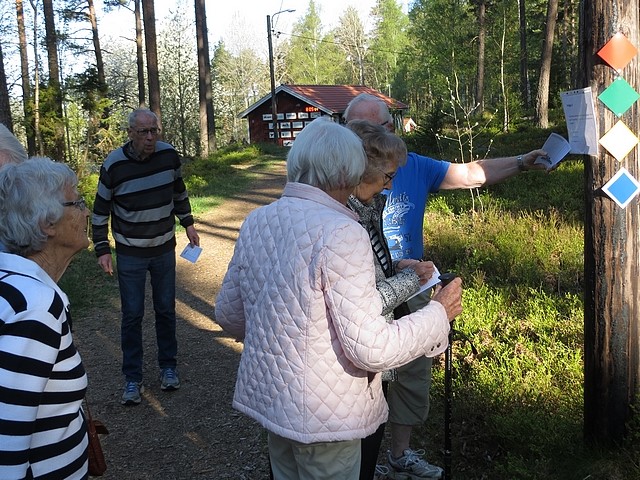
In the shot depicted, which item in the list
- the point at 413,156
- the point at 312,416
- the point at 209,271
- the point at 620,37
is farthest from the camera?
the point at 209,271

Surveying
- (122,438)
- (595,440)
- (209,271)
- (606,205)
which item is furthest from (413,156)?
(209,271)

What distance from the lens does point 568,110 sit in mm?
2857

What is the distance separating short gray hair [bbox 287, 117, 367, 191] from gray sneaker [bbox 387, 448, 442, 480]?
1.97 m

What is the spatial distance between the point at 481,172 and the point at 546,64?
18.0 m

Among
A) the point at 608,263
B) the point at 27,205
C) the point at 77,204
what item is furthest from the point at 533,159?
the point at 27,205

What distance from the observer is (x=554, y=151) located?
3.12 m

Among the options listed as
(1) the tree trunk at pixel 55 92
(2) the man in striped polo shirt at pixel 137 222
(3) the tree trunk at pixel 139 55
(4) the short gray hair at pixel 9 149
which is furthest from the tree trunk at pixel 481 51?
(4) the short gray hair at pixel 9 149

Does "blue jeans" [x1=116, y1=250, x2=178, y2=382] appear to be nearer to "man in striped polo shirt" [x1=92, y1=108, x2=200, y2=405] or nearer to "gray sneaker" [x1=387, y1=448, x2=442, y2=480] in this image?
"man in striped polo shirt" [x1=92, y1=108, x2=200, y2=405]

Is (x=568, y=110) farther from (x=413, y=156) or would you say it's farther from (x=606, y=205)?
(x=413, y=156)

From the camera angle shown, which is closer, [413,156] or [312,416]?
[312,416]

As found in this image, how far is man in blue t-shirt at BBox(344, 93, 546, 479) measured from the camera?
329 centimetres

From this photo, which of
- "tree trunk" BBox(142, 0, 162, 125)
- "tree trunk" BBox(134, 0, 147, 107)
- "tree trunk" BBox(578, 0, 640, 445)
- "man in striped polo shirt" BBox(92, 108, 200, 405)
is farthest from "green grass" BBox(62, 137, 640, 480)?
"tree trunk" BBox(134, 0, 147, 107)

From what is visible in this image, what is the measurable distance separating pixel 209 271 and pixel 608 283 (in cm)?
715

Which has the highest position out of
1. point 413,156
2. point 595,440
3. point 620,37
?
point 620,37
